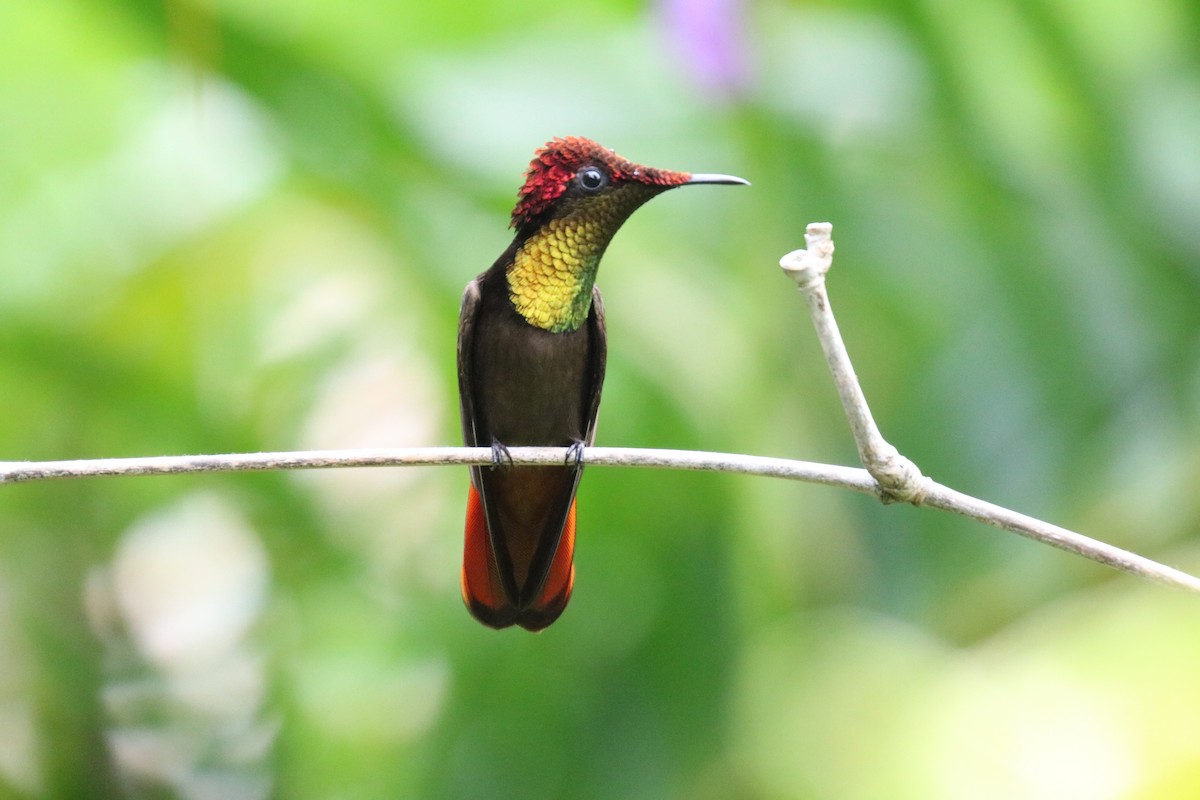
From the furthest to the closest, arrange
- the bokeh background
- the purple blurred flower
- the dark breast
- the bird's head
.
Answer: the bokeh background < the purple blurred flower < the dark breast < the bird's head

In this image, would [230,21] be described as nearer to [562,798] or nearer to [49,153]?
[49,153]

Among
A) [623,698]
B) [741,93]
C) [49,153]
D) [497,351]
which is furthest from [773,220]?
[49,153]

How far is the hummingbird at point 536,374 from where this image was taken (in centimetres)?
225

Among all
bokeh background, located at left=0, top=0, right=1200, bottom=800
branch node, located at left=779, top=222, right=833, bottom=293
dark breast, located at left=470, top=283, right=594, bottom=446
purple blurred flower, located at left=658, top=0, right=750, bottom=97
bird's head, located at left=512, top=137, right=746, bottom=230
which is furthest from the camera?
bokeh background, located at left=0, top=0, right=1200, bottom=800

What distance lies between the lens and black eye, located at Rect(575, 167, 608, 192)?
219 centimetres

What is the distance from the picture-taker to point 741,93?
2.97 m

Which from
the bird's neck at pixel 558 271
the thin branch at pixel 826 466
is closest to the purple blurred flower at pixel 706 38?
the bird's neck at pixel 558 271

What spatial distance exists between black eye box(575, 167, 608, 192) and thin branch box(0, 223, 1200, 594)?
2.34ft

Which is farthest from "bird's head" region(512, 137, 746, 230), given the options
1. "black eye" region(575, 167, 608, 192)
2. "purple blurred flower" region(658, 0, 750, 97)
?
"purple blurred flower" region(658, 0, 750, 97)

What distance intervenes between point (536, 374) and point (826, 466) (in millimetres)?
1001

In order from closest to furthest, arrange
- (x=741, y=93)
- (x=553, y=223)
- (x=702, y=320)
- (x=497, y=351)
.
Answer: (x=553, y=223) < (x=497, y=351) < (x=741, y=93) < (x=702, y=320)

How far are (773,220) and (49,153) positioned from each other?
169 cm

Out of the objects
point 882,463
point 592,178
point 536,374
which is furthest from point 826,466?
point 536,374

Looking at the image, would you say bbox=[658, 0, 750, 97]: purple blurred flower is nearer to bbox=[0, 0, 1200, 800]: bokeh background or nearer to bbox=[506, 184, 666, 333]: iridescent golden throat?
bbox=[0, 0, 1200, 800]: bokeh background
